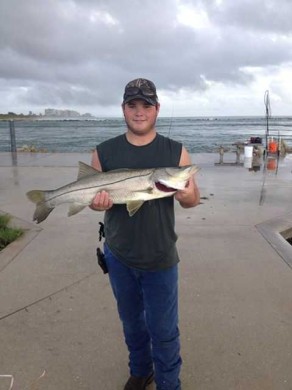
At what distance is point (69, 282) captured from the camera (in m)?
4.57

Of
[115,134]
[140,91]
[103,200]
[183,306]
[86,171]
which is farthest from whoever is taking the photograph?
[115,134]

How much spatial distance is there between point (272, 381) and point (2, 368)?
2025 millimetres

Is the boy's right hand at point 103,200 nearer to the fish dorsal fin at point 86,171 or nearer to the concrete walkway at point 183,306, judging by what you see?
the fish dorsal fin at point 86,171

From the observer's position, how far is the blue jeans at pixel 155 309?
2.74 meters

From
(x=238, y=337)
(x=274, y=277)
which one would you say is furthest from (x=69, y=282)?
(x=274, y=277)

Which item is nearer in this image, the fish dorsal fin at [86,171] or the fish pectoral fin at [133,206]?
the fish pectoral fin at [133,206]

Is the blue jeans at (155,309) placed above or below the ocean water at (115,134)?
above

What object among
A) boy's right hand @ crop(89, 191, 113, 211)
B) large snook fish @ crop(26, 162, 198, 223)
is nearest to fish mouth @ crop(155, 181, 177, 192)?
large snook fish @ crop(26, 162, 198, 223)

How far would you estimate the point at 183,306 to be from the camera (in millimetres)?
4051

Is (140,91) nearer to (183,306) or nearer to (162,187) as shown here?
(162,187)

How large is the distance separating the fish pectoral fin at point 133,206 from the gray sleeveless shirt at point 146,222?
0.06 meters

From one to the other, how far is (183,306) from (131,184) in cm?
180

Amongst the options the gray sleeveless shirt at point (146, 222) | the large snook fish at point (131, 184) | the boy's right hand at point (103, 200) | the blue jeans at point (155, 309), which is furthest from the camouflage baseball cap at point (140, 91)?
the blue jeans at point (155, 309)

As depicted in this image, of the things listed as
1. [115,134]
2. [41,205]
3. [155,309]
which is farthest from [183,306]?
[115,134]
